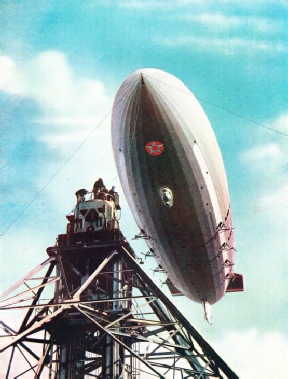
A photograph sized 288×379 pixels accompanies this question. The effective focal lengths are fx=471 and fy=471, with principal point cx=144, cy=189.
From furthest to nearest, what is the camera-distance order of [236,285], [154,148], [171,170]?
[236,285] < [171,170] < [154,148]

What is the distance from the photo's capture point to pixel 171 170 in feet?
47.1

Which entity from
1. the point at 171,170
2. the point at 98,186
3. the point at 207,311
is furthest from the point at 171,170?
the point at 98,186

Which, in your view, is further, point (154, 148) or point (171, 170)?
point (171, 170)

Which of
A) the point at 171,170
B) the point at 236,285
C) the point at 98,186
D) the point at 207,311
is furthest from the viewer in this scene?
the point at 98,186

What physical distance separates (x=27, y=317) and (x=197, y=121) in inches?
442

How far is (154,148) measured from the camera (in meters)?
14.2

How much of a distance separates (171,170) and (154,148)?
2.80 feet

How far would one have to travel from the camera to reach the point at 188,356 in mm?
18969

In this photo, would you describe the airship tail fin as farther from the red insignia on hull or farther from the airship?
the red insignia on hull

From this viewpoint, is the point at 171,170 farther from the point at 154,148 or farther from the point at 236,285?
the point at 236,285

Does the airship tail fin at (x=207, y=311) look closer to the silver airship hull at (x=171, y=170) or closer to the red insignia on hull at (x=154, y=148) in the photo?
the silver airship hull at (x=171, y=170)

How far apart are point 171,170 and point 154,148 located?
852 millimetres

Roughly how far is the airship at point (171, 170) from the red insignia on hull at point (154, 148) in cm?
3

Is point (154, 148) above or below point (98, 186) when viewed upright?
below
